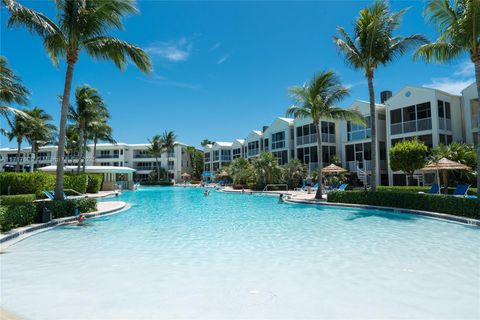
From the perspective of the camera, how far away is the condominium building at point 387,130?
77.6 ft

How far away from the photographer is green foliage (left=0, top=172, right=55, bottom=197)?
1909cm

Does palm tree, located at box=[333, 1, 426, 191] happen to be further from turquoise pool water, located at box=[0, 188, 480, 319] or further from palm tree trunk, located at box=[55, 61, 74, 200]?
palm tree trunk, located at box=[55, 61, 74, 200]

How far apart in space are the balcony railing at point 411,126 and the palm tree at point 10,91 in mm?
26448

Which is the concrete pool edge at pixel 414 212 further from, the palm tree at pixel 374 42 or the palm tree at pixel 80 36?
the palm tree at pixel 80 36

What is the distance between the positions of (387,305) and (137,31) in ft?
52.1

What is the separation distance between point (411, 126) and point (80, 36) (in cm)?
2395

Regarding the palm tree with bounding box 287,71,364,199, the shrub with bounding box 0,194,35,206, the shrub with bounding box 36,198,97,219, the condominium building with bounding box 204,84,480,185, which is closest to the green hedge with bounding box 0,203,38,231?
the shrub with bounding box 36,198,97,219

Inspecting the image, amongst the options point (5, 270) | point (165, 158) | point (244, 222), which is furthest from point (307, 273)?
point (165, 158)

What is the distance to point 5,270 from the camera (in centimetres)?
605

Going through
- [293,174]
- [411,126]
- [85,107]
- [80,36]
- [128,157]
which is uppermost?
[85,107]

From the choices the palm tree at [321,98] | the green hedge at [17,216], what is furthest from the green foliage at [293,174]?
the green hedge at [17,216]

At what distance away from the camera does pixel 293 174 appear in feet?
106

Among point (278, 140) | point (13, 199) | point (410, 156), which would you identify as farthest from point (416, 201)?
point (278, 140)

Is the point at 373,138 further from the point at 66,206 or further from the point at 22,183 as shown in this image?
the point at 22,183
